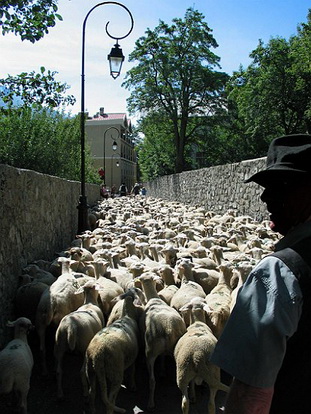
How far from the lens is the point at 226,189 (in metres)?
16.7

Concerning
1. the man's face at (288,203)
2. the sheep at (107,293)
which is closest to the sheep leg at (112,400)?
the sheep at (107,293)

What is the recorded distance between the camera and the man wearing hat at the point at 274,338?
128 centimetres

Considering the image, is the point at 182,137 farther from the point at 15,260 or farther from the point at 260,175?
the point at 260,175

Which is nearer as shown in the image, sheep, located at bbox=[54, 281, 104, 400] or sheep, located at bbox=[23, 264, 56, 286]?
sheep, located at bbox=[54, 281, 104, 400]

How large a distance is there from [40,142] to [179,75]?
2199 centimetres

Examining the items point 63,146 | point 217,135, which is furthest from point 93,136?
point 63,146

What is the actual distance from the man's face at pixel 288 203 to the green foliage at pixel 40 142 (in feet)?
47.9

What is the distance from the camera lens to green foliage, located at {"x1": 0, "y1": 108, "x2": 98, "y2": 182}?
16.9 m

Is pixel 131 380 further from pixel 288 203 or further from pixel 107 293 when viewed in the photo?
pixel 288 203

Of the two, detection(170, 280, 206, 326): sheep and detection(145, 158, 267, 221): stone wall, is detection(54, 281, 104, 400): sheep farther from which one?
detection(145, 158, 267, 221): stone wall

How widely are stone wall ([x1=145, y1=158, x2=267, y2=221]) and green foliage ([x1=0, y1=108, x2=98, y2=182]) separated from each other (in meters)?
6.38

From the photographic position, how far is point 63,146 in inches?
794

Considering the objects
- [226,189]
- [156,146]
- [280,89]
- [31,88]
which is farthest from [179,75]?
[31,88]

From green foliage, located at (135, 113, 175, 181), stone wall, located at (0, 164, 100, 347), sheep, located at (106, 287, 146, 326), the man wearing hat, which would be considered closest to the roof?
green foliage, located at (135, 113, 175, 181)
